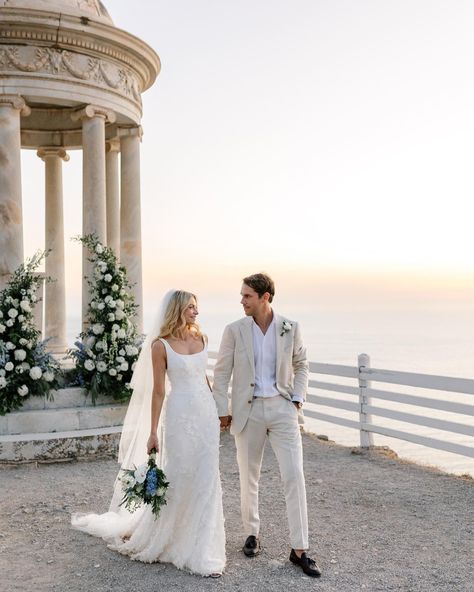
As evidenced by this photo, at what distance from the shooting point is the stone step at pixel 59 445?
32.0 feet

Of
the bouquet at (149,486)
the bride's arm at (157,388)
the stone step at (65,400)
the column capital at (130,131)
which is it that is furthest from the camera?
the column capital at (130,131)

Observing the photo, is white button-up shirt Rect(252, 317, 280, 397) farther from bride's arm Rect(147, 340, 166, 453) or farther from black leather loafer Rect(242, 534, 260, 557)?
black leather loafer Rect(242, 534, 260, 557)

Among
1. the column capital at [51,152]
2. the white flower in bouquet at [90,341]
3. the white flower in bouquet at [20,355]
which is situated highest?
the column capital at [51,152]

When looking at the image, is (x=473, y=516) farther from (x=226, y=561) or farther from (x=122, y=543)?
(x=122, y=543)

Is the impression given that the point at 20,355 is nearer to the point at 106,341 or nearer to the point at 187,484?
the point at 106,341

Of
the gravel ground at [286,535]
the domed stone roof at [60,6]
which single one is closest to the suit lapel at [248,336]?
the gravel ground at [286,535]

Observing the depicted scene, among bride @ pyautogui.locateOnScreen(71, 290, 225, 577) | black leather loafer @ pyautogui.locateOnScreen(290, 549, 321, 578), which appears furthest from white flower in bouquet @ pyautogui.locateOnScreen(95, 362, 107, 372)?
black leather loafer @ pyautogui.locateOnScreen(290, 549, 321, 578)

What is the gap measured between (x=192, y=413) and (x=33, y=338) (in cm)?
585

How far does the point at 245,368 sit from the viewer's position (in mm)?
5672

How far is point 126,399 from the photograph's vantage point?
11.1m

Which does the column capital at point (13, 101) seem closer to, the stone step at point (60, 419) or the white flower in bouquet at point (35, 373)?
the white flower in bouquet at point (35, 373)

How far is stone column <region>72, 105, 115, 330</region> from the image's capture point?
1245 centimetres

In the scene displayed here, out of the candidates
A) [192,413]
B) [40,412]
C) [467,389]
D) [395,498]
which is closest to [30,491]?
[40,412]

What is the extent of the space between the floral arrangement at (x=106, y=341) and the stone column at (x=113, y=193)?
12.9ft
